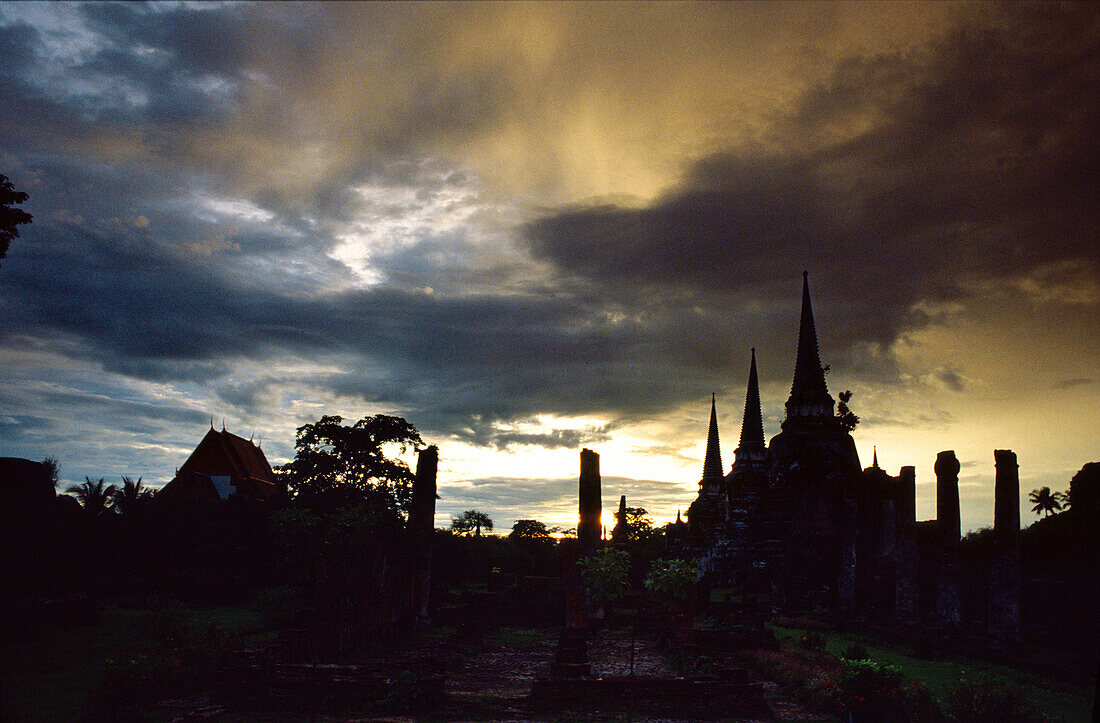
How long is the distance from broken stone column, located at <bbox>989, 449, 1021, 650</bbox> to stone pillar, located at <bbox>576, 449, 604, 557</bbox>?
11.6 metres

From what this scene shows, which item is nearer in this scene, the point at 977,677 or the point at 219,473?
the point at 977,677

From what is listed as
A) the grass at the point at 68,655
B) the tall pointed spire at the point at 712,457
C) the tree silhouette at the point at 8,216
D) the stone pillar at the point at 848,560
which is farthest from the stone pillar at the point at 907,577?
the tall pointed spire at the point at 712,457

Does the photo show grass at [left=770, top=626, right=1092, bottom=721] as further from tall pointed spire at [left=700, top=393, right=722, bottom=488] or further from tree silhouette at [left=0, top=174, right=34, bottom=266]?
tall pointed spire at [left=700, top=393, right=722, bottom=488]

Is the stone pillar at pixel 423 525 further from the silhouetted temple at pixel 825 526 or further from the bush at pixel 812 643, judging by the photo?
the silhouetted temple at pixel 825 526

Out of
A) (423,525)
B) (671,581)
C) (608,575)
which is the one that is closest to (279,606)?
(423,525)

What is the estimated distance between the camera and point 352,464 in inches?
1725

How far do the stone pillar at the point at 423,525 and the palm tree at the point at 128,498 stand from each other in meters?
15.0

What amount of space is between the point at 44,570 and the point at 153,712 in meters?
13.1

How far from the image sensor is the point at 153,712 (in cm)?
1234

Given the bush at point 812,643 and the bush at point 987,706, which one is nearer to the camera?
the bush at point 987,706

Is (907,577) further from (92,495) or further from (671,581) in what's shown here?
(92,495)

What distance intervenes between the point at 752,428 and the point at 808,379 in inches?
494

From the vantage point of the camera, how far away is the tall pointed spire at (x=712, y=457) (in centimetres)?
6028

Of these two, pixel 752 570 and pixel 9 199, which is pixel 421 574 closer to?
pixel 9 199
